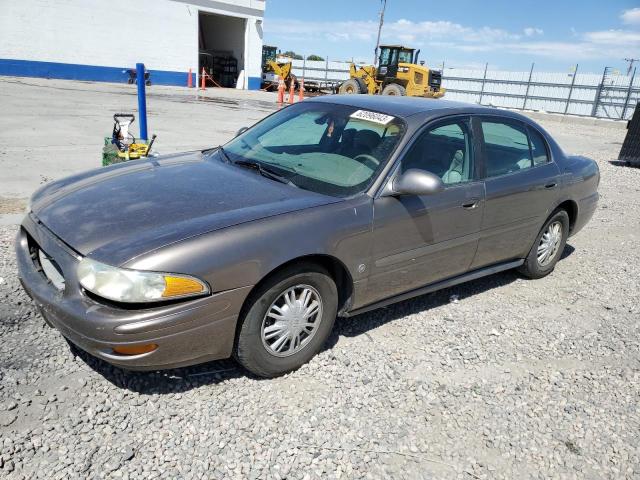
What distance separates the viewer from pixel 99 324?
2.34 m

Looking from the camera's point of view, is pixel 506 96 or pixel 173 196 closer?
pixel 173 196

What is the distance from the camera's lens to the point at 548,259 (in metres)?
4.88

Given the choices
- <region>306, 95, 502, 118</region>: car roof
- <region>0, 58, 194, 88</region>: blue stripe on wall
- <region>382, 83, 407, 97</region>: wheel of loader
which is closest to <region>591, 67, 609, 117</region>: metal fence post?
<region>382, 83, 407, 97</region>: wheel of loader

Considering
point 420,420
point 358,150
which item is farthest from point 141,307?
point 358,150

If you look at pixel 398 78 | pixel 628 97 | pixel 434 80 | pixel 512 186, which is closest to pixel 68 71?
pixel 398 78

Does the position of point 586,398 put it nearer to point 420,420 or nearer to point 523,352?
point 523,352

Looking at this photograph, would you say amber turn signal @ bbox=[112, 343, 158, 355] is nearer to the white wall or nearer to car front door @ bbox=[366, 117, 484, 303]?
car front door @ bbox=[366, 117, 484, 303]

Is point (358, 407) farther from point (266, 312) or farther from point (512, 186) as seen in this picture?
point (512, 186)

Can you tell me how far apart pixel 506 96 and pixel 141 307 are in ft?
106

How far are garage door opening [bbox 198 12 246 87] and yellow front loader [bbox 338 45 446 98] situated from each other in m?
11.0

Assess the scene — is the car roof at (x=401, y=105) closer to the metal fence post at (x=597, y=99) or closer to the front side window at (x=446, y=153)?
the front side window at (x=446, y=153)

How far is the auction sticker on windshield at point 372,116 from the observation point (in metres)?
3.55

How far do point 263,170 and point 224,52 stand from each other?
108ft

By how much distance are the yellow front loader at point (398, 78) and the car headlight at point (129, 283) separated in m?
21.1
